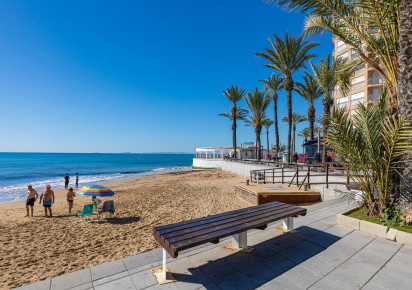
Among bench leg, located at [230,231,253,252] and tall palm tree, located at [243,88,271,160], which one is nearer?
bench leg, located at [230,231,253,252]

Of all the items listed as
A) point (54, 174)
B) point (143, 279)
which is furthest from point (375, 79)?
point (54, 174)

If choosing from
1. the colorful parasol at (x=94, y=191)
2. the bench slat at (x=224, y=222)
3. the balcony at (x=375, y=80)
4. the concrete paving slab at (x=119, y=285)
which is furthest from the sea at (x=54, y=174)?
the balcony at (x=375, y=80)

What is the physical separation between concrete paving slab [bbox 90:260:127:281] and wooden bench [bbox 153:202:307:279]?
784 mm

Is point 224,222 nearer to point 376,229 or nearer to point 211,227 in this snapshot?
point 211,227

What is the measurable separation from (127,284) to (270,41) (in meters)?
24.2

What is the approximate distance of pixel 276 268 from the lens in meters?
3.32

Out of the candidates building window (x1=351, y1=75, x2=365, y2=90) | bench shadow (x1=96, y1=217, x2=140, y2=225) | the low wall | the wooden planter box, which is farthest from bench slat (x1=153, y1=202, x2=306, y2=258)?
the low wall

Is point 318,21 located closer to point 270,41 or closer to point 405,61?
point 405,61

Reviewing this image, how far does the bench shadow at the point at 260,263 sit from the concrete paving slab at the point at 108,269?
84 centimetres

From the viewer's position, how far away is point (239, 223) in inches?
144

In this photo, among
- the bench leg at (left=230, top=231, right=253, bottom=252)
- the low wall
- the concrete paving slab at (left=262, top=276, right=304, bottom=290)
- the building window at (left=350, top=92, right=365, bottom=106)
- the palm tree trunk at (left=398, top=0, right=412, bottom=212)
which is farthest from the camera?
the low wall

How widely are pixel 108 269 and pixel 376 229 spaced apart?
17.0 ft

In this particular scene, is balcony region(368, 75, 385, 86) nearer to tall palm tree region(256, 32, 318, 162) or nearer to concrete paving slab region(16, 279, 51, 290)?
tall palm tree region(256, 32, 318, 162)

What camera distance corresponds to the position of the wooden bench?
2.95 m
